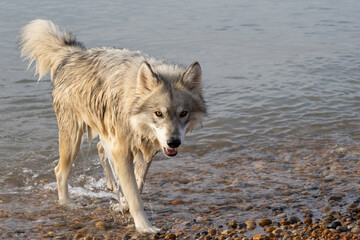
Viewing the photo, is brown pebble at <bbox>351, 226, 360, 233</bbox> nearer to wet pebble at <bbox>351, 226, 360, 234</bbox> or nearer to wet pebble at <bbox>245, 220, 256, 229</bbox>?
wet pebble at <bbox>351, 226, 360, 234</bbox>

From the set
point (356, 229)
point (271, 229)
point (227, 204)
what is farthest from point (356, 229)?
point (227, 204)

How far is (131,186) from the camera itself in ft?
20.2

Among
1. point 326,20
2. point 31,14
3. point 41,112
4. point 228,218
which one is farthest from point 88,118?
point 326,20

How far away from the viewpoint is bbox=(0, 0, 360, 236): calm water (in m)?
8.06

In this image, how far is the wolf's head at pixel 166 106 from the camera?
5.61 metres

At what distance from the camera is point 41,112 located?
10922 millimetres

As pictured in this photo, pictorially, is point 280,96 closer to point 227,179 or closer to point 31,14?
point 227,179

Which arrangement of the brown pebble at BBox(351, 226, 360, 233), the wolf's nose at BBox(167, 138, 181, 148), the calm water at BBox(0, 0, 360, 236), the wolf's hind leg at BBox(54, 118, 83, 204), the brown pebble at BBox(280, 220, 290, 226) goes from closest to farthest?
the wolf's nose at BBox(167, 138, 181, 148) < the brown pebble at BBox(351, 226, 360, 233) < the brown pebble at BBox(280, 220, 290, 226) < the wolf's hind leg at BBox(54, 118, 83, 204) < the calm water at BBox(0, 0, 360, 236)

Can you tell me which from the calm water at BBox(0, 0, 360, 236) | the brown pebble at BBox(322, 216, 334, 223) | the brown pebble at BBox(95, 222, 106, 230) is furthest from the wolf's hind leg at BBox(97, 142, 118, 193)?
the brown pebble at BBox(322, 216, 334, 223)

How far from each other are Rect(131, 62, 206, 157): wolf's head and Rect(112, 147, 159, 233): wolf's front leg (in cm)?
40

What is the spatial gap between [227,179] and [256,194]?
2.53 feet

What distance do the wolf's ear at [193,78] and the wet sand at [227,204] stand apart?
5.10 ft

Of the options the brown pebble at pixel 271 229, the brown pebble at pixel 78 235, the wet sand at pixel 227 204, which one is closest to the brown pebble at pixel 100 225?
the wet sand at pixel 227 204

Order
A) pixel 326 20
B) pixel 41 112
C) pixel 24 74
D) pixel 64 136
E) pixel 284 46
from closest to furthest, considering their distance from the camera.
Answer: pixel 64 136 < pixel 41 112 < pixel 24 74 < pixel 284 46 < pixel 326 20
